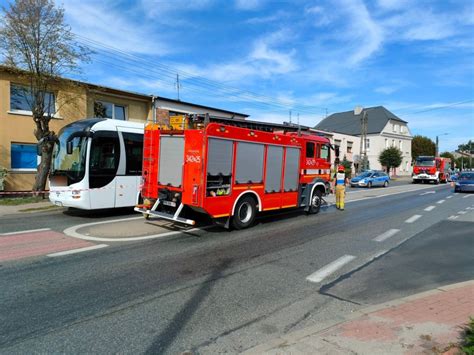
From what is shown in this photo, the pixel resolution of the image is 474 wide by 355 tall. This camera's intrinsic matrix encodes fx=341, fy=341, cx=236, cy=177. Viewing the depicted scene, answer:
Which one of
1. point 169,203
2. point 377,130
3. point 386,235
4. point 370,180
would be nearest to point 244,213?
point 169,203

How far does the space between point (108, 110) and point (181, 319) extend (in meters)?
18.5

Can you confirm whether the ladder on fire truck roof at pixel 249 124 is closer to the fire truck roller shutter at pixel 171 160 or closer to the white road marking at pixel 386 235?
the fire truck roller shutter at pixel 171 160

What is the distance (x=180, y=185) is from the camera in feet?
28.3

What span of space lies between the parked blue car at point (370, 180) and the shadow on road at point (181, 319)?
1086 inches

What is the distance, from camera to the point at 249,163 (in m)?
9.19

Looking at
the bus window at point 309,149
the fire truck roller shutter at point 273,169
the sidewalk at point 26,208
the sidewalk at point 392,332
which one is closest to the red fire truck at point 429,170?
the bus window at point 309,149

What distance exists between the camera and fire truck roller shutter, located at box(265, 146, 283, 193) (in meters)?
9.85

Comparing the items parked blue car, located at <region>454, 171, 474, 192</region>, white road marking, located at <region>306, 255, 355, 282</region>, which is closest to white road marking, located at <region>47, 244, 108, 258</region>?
white road marking, located at <region>306, 255, 355, 282</region>

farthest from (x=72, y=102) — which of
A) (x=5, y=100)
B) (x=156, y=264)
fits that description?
(x=156, y=264)

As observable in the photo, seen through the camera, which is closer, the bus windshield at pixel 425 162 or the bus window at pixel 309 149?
the bus window at pixel 309 149

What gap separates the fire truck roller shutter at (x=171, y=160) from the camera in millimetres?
8703

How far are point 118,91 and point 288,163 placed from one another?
530 inches

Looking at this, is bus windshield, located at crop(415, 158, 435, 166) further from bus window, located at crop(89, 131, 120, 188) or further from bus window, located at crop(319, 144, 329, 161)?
bus window, located at crop(89, 131, 120, 188)

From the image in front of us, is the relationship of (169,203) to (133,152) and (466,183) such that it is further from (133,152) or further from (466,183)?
(466,183)
